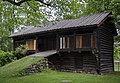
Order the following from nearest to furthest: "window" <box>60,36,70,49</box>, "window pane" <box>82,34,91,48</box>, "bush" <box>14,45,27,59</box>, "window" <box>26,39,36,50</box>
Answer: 1. "window pane" <box>82,34,91,48</box>
2. "window" <box>60,36,70,49</box>
3. "window" <box>26,39,36,50</box>
4. "bush" <box>14,45,27,59</box>

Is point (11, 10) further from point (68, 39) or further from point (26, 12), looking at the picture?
point (68, 39)

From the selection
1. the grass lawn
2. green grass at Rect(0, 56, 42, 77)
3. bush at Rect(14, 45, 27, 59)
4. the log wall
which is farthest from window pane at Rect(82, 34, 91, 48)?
bush at Rect(14, 45, 27, 59)

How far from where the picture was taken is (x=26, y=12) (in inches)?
654

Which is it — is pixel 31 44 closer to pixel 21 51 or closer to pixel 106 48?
pixel 21 51

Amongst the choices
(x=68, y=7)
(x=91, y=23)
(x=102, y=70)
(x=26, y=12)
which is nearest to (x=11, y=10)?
(x=26, y=12)

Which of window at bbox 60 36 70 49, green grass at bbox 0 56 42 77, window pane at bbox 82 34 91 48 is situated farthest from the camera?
window at bbox 60 36 70 49

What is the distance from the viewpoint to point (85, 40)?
20.8 metres

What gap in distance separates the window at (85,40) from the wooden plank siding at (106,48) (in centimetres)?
116

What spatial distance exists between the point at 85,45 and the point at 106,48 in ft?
9.50

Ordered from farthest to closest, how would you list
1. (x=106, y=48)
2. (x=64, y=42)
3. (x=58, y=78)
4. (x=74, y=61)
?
(x=64, y=42) → (x=74, y=61) → (x=106, y=48) → (x=58, y=78)

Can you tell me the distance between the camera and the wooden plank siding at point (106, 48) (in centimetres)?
2117

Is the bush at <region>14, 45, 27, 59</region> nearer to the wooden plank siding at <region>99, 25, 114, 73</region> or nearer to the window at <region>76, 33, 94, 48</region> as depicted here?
the window at <region>76, 33, 94, 48</region>

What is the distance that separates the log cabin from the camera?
2039cm

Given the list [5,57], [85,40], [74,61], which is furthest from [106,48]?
[5,57]
